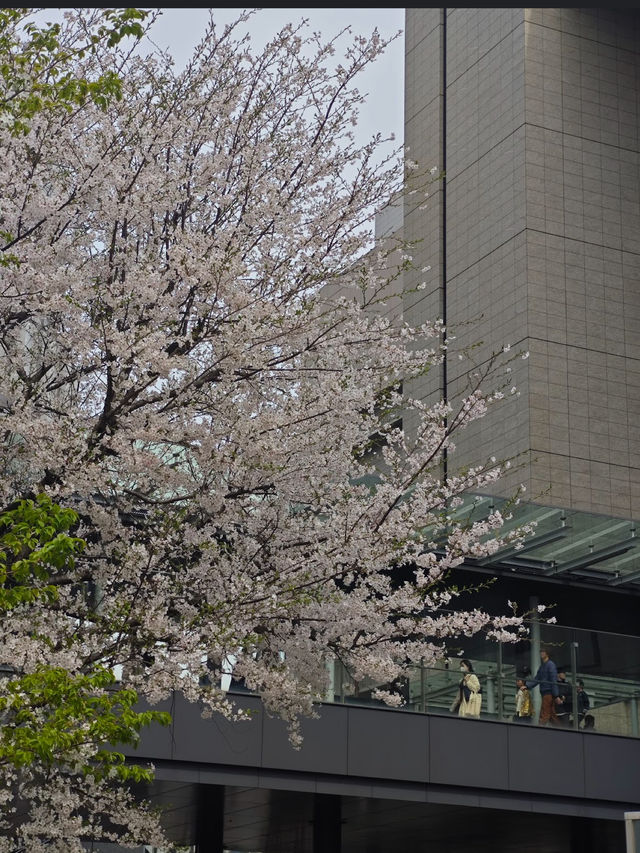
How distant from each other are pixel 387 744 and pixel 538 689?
2.61m

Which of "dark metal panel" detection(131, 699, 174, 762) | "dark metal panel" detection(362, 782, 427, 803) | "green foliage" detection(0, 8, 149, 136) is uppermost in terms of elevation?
"green foliage" detection(0, 8, 149, 136)

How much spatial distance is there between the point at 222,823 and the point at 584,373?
1264cm

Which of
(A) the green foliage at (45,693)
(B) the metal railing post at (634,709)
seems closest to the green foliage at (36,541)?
(A) the green foliage at (45,693)

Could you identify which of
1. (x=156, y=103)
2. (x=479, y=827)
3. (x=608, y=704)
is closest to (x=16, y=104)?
(x=156, y=103)

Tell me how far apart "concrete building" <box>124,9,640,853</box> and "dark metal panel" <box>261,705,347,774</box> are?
3 cm

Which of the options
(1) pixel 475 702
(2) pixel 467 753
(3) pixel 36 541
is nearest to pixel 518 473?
(1) pixel 475 702

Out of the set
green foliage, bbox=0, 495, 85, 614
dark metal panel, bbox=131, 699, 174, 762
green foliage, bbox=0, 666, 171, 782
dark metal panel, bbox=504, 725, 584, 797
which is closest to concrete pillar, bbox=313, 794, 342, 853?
dark metal panel, bbox=504, 725, 584, 797

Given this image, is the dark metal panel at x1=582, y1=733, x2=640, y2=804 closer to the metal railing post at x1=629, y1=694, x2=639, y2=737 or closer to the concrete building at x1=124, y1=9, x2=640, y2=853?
the concrete building at x1=124, y1=9, x2=640, y2=853

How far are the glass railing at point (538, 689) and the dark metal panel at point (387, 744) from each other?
0.19m

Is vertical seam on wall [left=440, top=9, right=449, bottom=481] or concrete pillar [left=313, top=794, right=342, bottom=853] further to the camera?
vertical seam on wall [left=440, top=9, right=449, bottom=481]

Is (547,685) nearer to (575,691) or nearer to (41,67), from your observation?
(575,691)

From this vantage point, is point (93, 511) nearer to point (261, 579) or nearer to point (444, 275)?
point (261, 579)

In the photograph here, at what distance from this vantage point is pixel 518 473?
25672 millimetres

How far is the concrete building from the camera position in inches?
684
